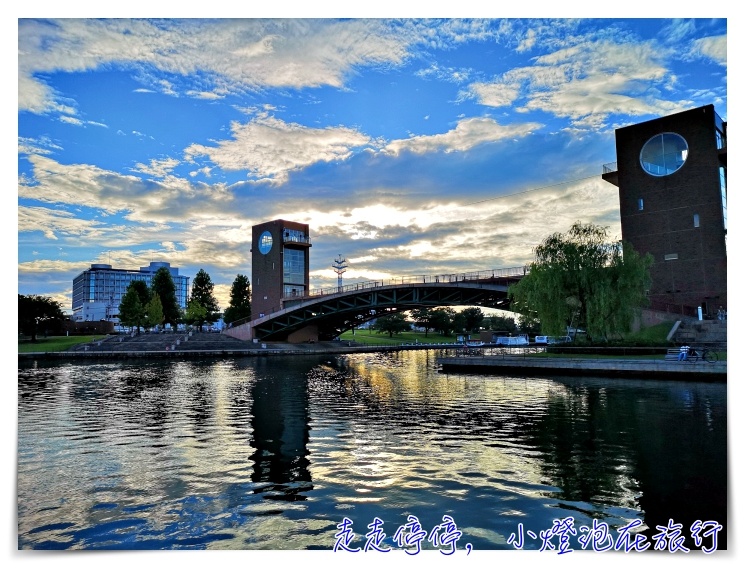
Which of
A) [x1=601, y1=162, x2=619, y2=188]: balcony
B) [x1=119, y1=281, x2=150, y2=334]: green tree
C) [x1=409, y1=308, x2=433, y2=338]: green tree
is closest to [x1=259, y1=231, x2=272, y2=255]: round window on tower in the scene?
[x1=119, y1=281, x2=150, y2=334]: green tree

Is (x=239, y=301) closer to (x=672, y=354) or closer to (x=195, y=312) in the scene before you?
(x=195, y=312)

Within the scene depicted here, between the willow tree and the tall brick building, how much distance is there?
224 inches

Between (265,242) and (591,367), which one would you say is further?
(265,242)

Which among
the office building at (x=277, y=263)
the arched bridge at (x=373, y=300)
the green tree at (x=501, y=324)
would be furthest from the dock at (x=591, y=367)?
the green tree at (x=501, y=324)

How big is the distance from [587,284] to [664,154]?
49.6 ft

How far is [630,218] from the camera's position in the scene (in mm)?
42000

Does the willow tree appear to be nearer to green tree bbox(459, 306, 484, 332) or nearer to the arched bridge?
the arched bridge

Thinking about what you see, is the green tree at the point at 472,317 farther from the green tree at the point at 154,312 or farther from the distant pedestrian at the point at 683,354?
the distant pedestrian at the point at 683,354

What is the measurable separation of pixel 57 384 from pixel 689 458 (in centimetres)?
2910

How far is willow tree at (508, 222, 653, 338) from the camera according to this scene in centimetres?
3253

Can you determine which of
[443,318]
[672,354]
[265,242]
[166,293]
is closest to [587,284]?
[672,354]

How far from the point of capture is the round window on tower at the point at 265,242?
80375 mm

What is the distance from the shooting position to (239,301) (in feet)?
302

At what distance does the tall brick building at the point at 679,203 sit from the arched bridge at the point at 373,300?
33.6 ft
